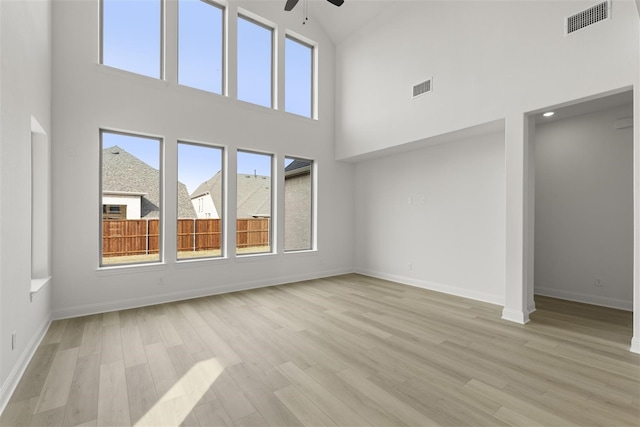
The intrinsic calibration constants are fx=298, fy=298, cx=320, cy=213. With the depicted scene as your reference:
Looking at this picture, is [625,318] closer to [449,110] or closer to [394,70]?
[449,110]

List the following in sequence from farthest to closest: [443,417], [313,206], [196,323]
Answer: [313,206], [196,323], [443,417]

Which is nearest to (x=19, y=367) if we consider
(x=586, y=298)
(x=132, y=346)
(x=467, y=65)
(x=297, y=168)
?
(x=132, y=346)

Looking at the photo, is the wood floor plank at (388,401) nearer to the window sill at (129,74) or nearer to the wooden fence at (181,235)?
the wooden fence at (181,235)

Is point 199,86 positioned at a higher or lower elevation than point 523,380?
higher

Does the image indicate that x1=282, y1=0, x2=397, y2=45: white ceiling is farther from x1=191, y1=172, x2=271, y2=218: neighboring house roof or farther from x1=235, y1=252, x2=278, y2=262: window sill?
x1=235, y1=252, x2=278, y2=262: window sill

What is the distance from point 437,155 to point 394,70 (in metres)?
1.70

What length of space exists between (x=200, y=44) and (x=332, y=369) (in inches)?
210

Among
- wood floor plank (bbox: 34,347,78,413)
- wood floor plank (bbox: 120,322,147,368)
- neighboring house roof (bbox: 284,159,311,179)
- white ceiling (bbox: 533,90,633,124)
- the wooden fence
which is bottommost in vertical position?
wood floor plank (bbox: 120,322,147,368)

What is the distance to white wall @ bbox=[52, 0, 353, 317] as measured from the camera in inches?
151

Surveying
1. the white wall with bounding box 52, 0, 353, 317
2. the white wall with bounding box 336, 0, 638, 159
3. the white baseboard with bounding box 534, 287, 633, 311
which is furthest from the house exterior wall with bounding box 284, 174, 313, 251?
the white baseboard with bounding box 534, 287, 633, 311

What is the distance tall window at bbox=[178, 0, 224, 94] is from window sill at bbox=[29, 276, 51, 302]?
3.30 metres

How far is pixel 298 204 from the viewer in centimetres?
626

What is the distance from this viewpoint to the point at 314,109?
21.2 feet

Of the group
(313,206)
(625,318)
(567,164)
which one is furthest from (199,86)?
(625,318)
